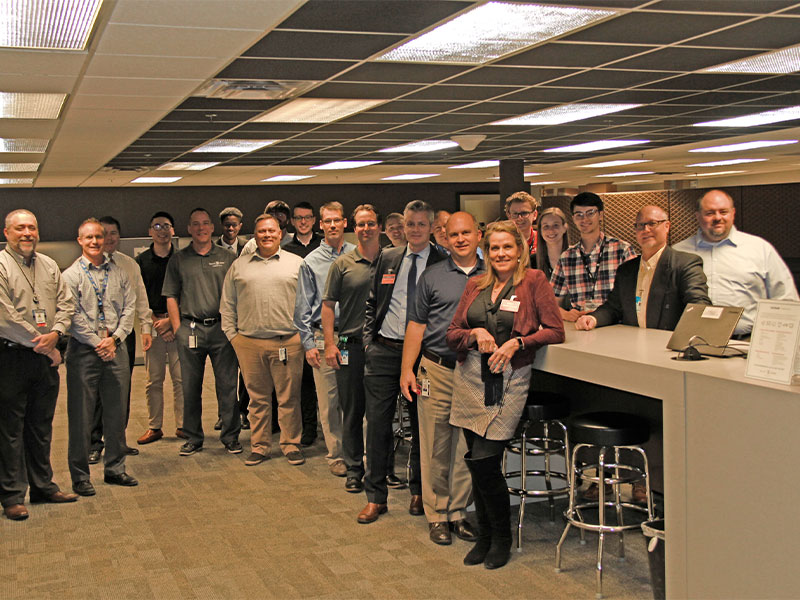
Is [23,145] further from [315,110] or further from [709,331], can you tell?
[709,331]

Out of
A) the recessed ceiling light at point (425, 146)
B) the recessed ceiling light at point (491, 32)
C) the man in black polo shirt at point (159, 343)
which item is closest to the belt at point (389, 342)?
the recessed ceiling light at point (491, 32)

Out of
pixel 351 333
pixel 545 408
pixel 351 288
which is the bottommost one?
pixel 545 408

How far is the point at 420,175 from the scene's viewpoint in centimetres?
1388

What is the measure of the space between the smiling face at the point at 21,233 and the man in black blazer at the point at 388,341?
1.97 m

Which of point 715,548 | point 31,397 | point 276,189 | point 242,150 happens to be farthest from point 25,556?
point 276,189

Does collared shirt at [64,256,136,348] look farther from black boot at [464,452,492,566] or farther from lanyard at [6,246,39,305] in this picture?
black boot at [464,452,492,566]

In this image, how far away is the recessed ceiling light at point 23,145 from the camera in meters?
7.32

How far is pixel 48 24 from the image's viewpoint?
3.56 metres

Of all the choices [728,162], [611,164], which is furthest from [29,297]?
[728,162]

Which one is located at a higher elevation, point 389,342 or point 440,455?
point 389,342

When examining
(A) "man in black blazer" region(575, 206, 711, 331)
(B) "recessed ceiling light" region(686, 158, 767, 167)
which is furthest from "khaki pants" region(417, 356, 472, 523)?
(B) "recessed ceiling light" region(686, 158, 767, 167)

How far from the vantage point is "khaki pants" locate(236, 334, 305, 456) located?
18.7 ft

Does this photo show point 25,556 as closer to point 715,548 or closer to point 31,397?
point 31,397

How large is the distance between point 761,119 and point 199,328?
5.84m
